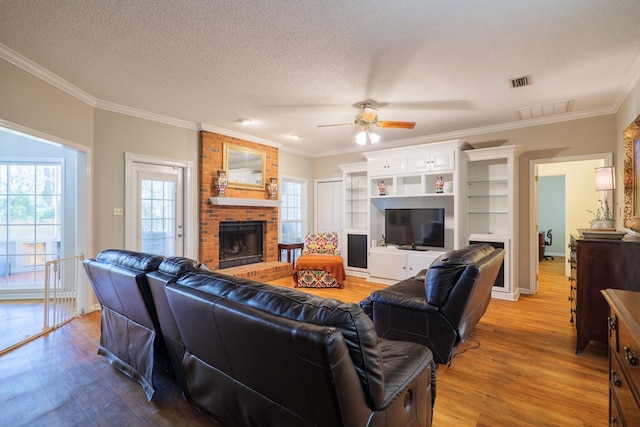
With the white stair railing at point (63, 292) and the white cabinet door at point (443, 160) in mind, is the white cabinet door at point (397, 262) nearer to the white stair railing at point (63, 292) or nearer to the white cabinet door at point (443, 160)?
the white cabinet door at point (443, 160)

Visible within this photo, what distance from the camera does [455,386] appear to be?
2.22 metres

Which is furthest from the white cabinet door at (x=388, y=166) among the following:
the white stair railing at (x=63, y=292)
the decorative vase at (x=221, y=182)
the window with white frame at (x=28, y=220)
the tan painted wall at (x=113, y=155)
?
the window with white frame at (x=28, y=220)

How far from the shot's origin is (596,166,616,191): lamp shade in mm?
3039

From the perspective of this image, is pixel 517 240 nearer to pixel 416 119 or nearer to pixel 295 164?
pixel 416 119

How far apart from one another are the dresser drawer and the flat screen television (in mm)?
3620

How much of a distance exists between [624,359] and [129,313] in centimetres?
277

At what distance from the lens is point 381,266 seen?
5379mm

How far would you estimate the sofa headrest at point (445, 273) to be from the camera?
233cm

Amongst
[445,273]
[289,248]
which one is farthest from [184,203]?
[445,273]

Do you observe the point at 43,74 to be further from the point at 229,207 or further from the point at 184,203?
the point at 229,207

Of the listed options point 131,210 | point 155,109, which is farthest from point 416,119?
point 131,210

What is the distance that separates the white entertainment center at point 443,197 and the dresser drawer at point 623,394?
3250mm

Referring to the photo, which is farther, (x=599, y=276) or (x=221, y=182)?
(x=221, y=182)

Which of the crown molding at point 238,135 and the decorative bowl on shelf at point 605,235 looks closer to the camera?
the decorative bowl on shelf at point 605,235
